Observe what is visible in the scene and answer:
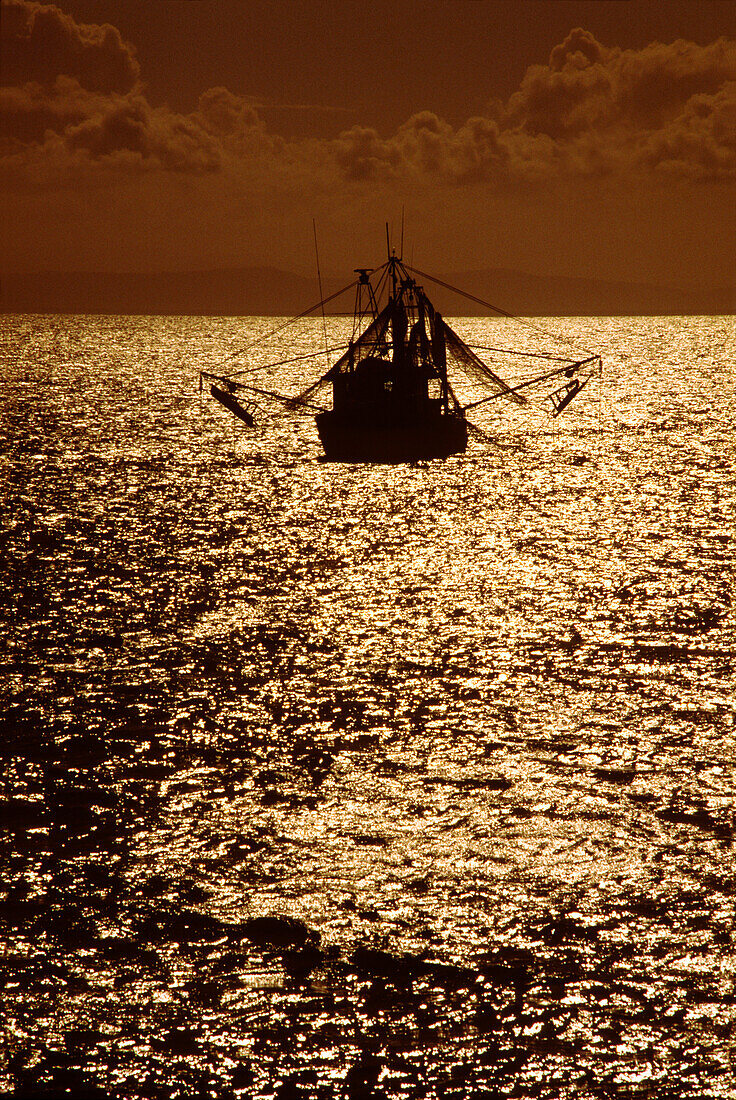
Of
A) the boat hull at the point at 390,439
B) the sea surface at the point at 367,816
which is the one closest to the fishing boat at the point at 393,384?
the boat hull at the point at 390,439

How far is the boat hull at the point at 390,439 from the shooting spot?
128 m

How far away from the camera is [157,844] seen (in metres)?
38.4

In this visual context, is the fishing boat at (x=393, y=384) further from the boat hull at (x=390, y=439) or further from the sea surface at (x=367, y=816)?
the sea surface at (x=367, y=816)

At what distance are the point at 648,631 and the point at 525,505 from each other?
42.3 metres

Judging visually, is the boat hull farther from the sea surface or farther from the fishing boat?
the sea surface

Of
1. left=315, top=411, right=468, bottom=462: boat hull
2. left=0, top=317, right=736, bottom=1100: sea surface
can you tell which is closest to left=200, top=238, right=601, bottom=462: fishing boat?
left=315, top=411, right=468, bottom=462: boat hull

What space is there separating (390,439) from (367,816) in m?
91.4

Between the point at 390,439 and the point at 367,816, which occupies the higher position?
the point at 390,439

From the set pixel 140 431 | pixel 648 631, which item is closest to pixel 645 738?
pixel 648 631

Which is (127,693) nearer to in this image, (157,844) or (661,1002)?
(157,844)

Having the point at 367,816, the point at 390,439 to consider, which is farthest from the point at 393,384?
the point at 367,816

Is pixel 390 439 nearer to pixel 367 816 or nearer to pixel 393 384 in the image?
pixel 393 384

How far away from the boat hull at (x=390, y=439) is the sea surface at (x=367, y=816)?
4099 centimetres

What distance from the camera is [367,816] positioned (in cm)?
4031
